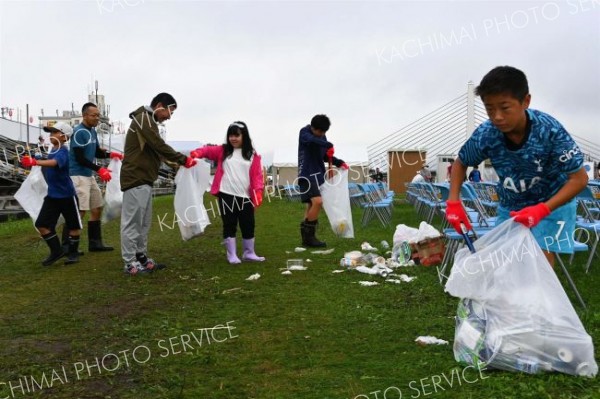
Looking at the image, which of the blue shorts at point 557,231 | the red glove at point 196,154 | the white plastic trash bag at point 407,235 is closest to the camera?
the blue shorts at point 557,231

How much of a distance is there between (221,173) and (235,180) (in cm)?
17

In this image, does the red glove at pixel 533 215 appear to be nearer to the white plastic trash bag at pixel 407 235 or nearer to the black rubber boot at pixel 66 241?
the white plastic trash bag at pixel 407 235

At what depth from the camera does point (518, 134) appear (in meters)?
2.48

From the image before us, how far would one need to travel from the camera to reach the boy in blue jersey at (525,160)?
2334 mm

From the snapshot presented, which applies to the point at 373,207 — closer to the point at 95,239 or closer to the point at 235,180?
the point at 235,180

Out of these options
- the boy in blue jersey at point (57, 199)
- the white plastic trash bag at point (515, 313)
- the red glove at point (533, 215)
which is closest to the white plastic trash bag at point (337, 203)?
the boy in blue jersey at point (57, 199)

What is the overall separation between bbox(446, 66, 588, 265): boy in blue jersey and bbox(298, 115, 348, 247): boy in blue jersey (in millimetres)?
3584

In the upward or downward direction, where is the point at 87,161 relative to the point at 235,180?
upward

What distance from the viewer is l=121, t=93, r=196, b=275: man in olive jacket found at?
15.3 feet

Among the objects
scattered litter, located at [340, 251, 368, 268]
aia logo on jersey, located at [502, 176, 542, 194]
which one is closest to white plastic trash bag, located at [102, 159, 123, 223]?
scattered litter, located at [340, 251, 368, 268]

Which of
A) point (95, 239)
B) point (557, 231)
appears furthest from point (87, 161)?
point (557, 231)

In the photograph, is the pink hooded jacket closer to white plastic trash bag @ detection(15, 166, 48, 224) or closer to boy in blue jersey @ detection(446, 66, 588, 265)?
white plastic trash bag @ detection(15, 166, 48, 224)

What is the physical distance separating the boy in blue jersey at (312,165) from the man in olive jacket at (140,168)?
195 cm

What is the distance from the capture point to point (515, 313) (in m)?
2.31
